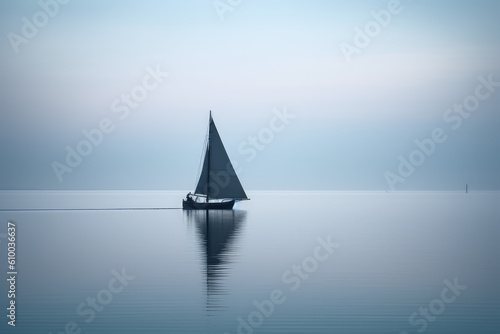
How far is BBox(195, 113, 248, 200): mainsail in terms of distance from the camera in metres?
101

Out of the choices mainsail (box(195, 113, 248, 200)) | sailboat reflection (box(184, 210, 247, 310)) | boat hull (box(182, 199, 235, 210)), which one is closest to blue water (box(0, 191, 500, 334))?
sailboat reflection (box(184, 210, 247, 310))

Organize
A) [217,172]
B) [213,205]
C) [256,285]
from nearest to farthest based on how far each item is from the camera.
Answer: [256,285] < [217,172] < [213,205]

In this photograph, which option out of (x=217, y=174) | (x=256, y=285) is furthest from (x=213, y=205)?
(x=256, y=285)

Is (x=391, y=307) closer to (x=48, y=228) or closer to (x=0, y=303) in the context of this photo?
(x=0, y=303)

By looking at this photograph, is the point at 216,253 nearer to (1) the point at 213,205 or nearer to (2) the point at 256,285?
(2) the point at 256,285

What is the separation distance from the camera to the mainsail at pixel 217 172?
10069 centimetres

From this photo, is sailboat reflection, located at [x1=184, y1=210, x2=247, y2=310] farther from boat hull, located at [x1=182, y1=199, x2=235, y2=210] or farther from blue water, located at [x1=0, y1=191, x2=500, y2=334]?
boat hull, located at [x1=182, y1=199, x2=235, y2=210]

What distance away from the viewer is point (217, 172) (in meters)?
101

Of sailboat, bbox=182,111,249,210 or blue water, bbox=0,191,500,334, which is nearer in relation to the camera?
blue water, bbox=0,191,500,334

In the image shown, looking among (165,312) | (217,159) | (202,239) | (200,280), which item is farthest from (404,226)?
(165,312)

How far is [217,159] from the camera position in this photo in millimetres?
100562

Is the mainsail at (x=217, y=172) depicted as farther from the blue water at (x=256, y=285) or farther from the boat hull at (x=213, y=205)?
the blue water at (x=256, y=285)

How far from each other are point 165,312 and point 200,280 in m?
7.87

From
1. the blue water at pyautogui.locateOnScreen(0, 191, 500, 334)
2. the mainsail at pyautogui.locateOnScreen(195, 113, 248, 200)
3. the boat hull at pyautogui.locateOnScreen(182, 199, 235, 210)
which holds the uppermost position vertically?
the mainsail at pyautogui.locateOnScreen(195, 113, 248, 200)
